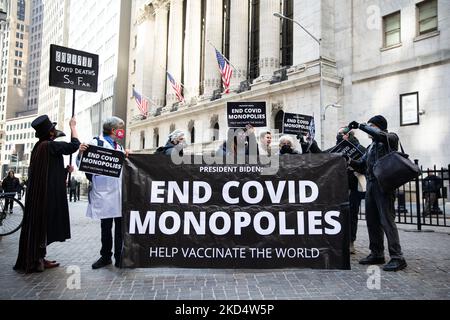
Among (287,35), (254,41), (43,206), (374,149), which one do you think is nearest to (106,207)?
(43,206)

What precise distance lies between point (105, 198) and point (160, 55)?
153 feet

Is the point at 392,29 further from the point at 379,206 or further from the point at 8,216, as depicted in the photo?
the point at 8,216

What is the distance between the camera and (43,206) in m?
5.52

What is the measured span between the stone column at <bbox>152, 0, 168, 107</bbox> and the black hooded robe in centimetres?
4499

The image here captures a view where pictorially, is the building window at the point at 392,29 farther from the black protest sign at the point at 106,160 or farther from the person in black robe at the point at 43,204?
the person in black robe at the point at 43,204

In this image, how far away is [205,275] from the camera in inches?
208

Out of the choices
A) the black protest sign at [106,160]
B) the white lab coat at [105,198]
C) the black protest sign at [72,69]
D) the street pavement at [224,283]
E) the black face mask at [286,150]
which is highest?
the black protest sign at [72,69]

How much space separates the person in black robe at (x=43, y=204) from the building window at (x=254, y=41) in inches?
1193

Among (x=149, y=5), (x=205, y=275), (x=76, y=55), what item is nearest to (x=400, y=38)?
(x=76, y=55)

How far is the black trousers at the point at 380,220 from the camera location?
575 cm

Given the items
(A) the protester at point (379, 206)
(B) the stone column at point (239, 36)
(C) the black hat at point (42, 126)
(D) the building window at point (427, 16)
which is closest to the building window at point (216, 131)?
(B) the stone column at point (239, 36)

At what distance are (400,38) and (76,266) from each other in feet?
74.8
